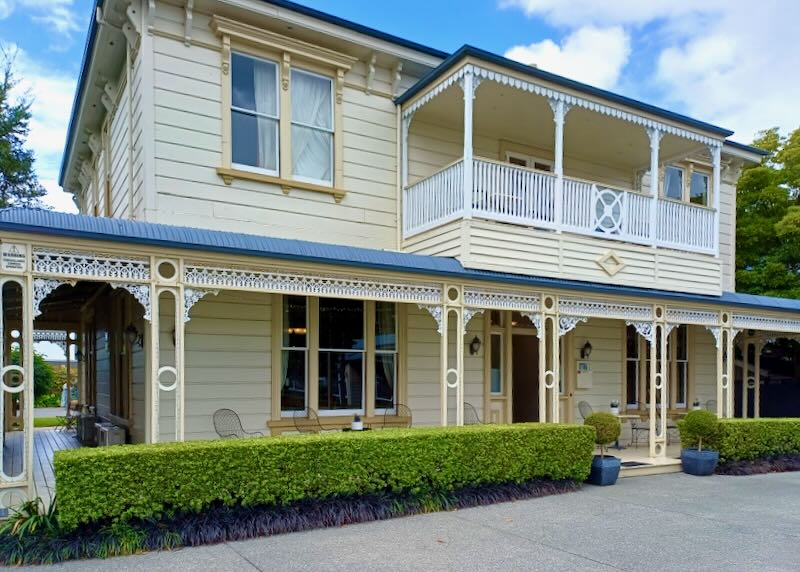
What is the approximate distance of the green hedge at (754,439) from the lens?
10.4 meters

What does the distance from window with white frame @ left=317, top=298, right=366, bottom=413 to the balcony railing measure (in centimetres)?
173

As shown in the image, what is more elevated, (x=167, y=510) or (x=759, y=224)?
(x=759, y=224)

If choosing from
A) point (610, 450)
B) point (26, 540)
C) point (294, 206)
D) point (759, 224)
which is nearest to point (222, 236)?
point (294, 206)

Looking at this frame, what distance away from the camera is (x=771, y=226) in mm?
17344

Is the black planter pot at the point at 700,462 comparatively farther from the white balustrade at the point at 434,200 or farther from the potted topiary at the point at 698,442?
the white balustrade at the point at 434,200

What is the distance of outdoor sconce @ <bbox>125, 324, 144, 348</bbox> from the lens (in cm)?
884

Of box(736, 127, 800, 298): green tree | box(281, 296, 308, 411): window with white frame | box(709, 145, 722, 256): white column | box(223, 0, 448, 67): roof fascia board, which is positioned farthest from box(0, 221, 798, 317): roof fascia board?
box(736, 127, 800, 298): green tree

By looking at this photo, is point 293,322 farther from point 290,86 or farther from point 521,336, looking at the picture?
point 521,336

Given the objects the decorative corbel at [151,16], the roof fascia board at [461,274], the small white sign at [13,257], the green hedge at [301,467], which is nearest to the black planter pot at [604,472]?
the green hedge at [301,467]

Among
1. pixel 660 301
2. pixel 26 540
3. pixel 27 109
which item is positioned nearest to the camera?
pixel 26 540

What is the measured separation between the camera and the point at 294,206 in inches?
366

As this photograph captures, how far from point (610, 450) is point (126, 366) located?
28.7 ft

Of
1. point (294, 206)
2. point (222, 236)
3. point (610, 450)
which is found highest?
point (294, 206)

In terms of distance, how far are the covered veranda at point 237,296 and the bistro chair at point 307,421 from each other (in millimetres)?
341
